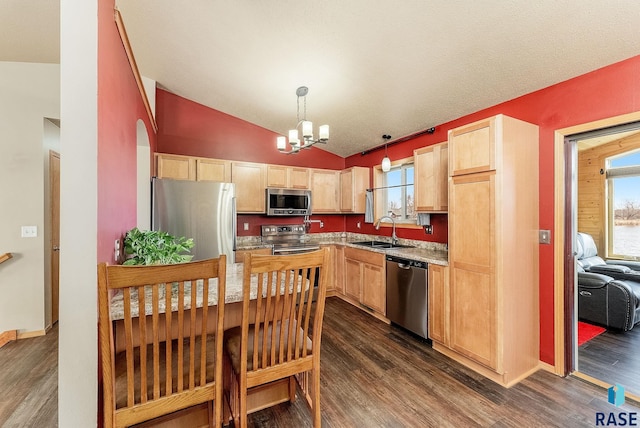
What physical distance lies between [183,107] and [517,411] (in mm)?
4924

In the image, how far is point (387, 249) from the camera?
347 centimetres

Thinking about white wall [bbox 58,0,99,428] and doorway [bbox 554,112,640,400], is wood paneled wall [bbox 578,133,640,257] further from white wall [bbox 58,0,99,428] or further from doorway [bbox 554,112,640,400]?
white wall [bbox 58,0,99,428]

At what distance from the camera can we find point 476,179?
2.36 metres

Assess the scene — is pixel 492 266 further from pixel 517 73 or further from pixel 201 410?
pixel 201 410

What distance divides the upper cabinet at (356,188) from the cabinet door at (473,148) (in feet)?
6.64

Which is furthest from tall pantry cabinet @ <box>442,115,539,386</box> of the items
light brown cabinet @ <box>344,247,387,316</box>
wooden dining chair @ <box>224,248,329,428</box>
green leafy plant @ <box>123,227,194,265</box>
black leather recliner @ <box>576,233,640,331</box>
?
green leafy plant @ <box>123,227,194,265</box>

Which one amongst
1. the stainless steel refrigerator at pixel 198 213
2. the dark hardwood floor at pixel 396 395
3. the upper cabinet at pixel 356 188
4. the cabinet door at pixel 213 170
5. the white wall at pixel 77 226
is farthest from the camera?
the upper cabinet at pixel 356 188

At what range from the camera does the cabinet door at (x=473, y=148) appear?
2229mm

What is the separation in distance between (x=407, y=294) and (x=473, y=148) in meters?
1.68

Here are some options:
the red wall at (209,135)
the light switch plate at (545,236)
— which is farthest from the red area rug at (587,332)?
the red wall at (209,135)

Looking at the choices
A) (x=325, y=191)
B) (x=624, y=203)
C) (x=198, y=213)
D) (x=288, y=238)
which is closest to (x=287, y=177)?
(x=325, y=191)

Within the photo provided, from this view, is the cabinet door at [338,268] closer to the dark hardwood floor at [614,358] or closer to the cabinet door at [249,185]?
the cabinet door at [249,185]

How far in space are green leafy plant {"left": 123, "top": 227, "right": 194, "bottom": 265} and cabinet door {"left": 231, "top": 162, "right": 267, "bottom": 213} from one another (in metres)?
2.06

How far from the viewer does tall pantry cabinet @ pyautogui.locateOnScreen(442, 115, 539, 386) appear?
2188 mm
